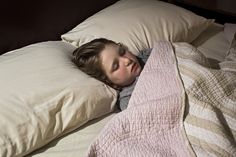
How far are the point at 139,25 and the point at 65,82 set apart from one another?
511 mm

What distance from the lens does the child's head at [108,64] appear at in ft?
4.42

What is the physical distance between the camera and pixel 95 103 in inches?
47.4

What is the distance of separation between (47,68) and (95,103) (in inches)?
7.7

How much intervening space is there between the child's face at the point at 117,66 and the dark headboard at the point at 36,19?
13.4 inches

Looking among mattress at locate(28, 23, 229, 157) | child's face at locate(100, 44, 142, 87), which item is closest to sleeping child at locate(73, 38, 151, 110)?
child's face at locate(100, 44, 142, 87)

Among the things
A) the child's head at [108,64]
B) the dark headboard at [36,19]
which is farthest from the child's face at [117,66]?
the dark headboard at [36,19]

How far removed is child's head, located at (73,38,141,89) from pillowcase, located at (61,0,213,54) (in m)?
0.17

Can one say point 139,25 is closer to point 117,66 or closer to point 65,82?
point 117,66

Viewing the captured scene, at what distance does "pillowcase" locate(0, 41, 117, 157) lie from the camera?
A: 1.07 meters

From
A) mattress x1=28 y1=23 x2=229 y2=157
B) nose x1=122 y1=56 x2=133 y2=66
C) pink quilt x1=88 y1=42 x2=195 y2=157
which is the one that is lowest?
mattress x1=28 y1=23 x2=229 y2=157

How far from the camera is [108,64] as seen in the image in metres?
1.34

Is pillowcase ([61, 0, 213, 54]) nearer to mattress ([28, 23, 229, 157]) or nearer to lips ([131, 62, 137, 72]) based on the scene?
lips ([131, 62, 137, 72])

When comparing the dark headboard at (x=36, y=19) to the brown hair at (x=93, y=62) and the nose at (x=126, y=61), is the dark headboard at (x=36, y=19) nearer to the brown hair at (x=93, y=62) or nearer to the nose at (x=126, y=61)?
the brown hair at (x=93, y=62)

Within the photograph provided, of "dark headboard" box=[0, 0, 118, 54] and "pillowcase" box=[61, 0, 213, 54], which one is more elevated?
"dark headboard" box=[0, 0, 118, 54]
